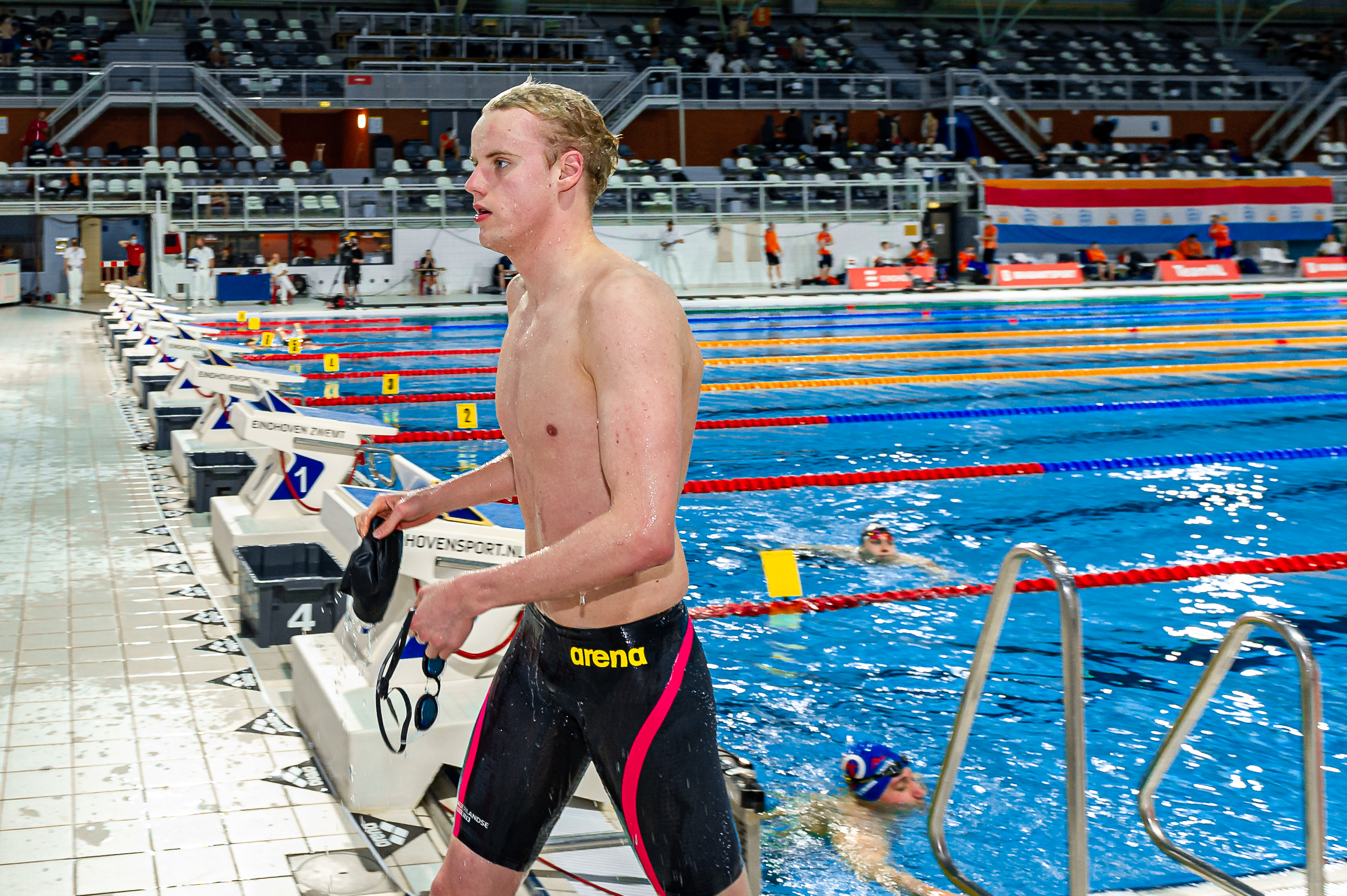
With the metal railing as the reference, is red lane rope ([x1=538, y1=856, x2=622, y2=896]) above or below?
below

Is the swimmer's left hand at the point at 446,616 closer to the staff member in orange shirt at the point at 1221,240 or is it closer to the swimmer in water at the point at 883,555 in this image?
the swimmer in water at the point at 883,555

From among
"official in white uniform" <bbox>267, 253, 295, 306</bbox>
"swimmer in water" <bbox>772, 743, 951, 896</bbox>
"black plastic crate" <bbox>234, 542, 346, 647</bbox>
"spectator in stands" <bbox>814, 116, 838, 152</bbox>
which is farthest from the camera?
"spectator in stands" <bbox>814, 116, 838, 152</bbox>

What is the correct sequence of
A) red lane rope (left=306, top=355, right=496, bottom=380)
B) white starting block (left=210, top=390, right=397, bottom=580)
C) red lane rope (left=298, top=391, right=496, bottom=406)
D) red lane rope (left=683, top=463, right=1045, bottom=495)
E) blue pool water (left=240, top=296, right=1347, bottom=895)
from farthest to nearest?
red lane rope (left=306, top=355, right=496, bottom=380)
red lane rope (left=298, top=391, right=496, bottom=406)
red lane rope (left=683, top=463, right=1045, bottom=495)
white starting block (left=210, top=390, right=397, bottom=580)
blue pool water (left=240, top=296, right=1347, bottom=895)

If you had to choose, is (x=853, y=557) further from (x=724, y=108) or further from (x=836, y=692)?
(x=724, y=108)

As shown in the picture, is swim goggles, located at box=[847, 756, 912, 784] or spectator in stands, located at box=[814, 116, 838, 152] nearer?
swim goggles, located at box=[847, 756, 912, 784]

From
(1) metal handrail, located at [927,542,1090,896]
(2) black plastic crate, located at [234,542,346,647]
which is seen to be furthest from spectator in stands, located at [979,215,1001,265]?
(1) metal handrail, located at [927,542,1090,896]

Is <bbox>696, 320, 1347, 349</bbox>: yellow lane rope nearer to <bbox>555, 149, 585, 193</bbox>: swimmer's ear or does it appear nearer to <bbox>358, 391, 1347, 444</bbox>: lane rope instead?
<bbox>358, 391, 1347, 444</bbox>: lane rope

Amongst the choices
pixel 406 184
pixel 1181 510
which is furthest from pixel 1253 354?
pixel 406 184

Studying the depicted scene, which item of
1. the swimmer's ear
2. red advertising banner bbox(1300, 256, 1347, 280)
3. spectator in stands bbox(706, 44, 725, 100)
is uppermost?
spectator in stands bbox(706, 44, 725, 100)

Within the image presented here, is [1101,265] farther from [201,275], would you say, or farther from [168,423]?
[168,423]

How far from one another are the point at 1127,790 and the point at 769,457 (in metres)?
5.02

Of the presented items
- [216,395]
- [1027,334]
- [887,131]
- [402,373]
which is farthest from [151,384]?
[887,131]

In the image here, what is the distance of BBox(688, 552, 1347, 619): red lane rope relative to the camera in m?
5.29

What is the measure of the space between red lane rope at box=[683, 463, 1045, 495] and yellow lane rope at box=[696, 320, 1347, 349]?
7159 millimetres
